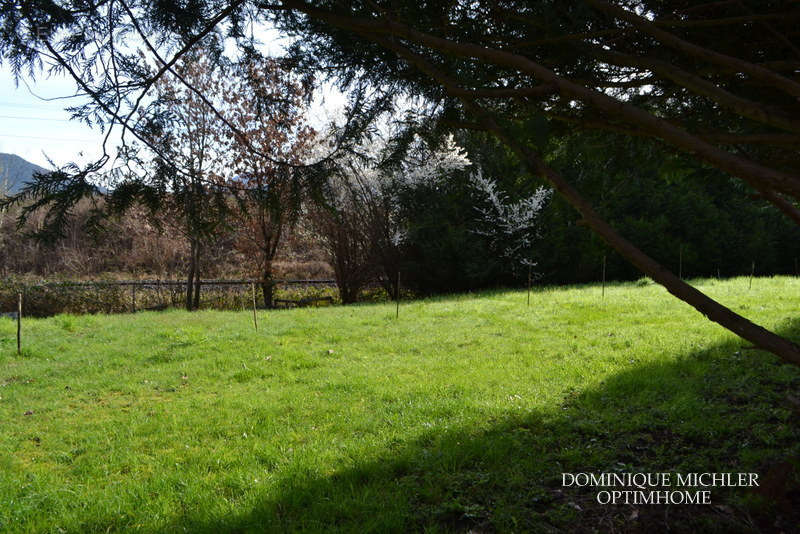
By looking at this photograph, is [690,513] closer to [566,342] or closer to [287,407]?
[287,407]

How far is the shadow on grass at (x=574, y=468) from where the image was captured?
8.55ft

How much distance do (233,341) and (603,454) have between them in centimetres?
547

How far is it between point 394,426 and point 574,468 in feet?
4.65

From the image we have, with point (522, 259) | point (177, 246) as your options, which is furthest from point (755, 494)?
point (177, 246)

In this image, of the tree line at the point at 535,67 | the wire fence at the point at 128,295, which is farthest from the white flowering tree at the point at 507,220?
the tree line at the point at 535,67

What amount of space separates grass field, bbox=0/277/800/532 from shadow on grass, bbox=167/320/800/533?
0.01 metres

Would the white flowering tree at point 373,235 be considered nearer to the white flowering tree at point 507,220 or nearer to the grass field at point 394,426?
the white flowering tree at point 507,220

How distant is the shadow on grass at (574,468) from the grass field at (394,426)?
0.04 ft

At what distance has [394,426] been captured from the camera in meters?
4.14

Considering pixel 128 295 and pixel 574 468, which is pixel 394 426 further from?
pixel 128 295

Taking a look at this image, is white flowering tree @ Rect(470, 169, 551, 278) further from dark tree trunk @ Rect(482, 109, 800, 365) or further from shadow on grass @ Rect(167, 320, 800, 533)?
dark tree trunk @ Rect(482, 109, 800, 365)

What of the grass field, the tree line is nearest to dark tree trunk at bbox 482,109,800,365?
the tree line

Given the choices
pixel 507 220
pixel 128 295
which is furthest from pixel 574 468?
pixel 128 295

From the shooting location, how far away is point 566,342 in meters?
6.60
